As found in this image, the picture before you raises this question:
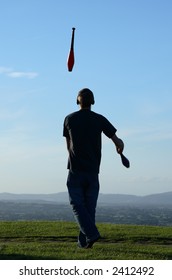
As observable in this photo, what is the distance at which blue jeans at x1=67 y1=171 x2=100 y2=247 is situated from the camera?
945cm

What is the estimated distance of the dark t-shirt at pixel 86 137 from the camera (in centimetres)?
957

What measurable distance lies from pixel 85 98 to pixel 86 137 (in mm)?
712

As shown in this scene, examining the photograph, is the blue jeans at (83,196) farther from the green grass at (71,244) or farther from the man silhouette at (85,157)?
the green grass at (71,244)

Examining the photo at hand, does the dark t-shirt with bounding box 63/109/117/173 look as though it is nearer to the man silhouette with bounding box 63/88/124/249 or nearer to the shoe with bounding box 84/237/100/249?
the man silhouette with bounding box 63/88/124/249

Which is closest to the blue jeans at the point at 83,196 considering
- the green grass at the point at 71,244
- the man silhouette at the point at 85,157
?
the man silhouette at the point at 85,157

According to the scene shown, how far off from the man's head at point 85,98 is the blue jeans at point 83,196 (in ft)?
4.06

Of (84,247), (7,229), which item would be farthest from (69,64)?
(7,229)

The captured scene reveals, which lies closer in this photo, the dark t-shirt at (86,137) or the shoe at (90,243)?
the shoe at (90,243)

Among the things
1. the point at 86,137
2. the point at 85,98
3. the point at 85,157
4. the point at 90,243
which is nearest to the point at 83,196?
the point at 85,157

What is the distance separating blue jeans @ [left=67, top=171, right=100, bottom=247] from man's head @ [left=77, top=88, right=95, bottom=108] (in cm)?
124

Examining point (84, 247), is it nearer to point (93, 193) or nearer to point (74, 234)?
point (93, 193)

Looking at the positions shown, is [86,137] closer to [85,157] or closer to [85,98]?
[85,157]

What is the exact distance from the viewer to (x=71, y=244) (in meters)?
12.1
